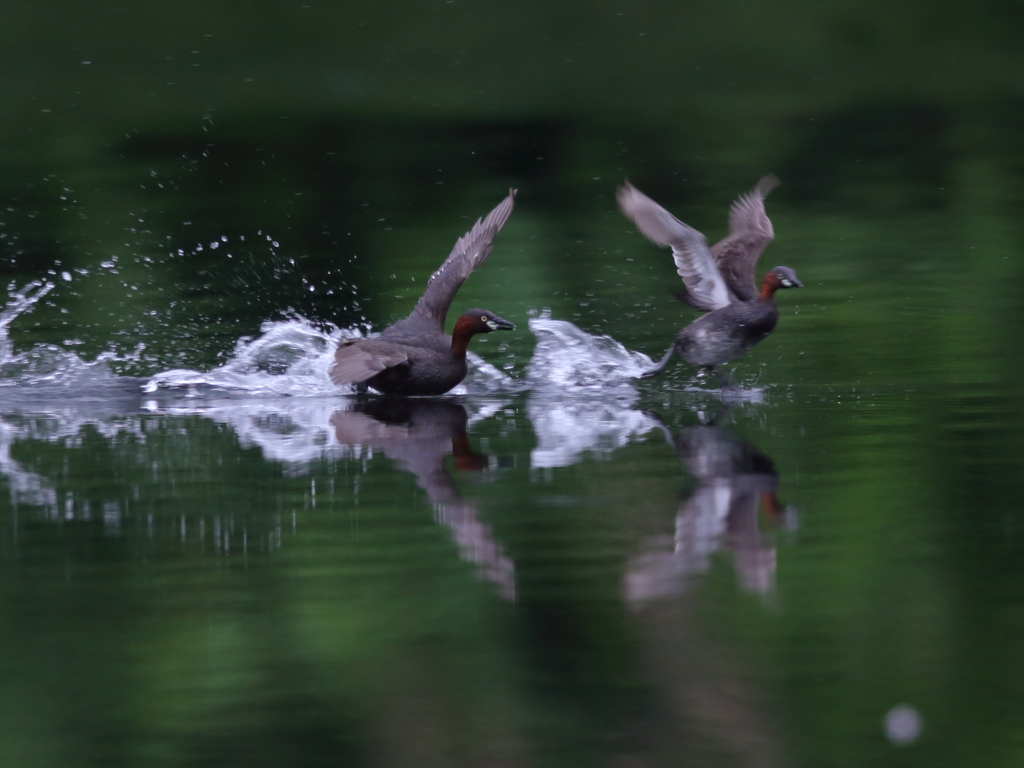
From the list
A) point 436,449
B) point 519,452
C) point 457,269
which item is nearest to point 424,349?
point 457,269

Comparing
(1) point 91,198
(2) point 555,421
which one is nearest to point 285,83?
(1) point 91,198

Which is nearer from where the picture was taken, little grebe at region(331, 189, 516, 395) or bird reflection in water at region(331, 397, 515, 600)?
bird reflection in water at region(331, 397, 515, 600)

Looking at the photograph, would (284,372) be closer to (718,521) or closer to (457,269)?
(457,269)

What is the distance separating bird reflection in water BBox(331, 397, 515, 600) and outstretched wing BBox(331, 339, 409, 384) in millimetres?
259

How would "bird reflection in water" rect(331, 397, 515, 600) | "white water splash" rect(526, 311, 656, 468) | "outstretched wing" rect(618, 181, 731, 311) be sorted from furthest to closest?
"outstretched wing" rect(618, 181, 731, 311) < "white water splash" rect(526, 311, 656, 468) < "bird reflection in water" rect(331, 397, 515, 600)

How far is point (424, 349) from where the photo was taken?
1070cm

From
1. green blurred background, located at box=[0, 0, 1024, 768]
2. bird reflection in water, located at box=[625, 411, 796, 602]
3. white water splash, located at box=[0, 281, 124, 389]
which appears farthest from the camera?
white water splash, located at box=[0, 281, 124, 389]

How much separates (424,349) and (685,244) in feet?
5.54

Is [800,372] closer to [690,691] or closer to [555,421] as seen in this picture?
[555,421]

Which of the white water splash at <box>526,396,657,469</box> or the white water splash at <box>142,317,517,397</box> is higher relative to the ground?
the white water splash at <box>142,317,517,397</box>

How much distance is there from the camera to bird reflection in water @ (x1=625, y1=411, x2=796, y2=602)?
6.38 m

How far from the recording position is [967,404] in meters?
9.64

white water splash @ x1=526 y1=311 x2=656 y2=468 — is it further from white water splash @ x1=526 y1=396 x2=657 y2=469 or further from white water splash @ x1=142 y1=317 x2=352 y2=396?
white water splash @ x1=142 y1=317 x2=352 y2=396

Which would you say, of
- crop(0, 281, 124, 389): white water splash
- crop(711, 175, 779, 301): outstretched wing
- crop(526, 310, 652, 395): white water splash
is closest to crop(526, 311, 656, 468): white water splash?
Result: crop(526, 310, 652, 395): white water splash
